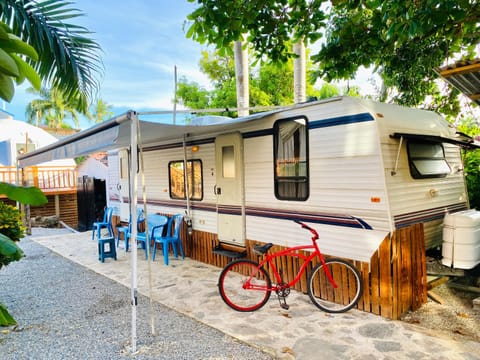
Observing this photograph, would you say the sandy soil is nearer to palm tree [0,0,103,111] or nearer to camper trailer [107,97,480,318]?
camper trailer [107,97,480,318]

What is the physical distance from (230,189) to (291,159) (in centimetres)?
129

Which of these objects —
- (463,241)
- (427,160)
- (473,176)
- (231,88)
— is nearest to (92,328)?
(463,241)

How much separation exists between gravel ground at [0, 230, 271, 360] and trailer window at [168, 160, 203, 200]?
79.6 inches

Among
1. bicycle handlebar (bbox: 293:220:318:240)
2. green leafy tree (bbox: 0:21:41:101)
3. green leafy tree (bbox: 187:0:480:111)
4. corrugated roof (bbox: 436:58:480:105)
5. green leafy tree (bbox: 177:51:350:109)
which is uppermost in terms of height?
green leafy tree (bbox: 177:51:350:109)

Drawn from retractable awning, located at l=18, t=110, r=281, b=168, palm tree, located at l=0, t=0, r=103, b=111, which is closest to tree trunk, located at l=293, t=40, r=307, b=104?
retractable awning, located at l=18, t=110, r=281, b=168

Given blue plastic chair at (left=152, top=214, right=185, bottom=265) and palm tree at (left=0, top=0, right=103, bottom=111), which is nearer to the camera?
palm tree at (left=0, top=0, right=103, bottom=111)

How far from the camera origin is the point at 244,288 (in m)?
4.06

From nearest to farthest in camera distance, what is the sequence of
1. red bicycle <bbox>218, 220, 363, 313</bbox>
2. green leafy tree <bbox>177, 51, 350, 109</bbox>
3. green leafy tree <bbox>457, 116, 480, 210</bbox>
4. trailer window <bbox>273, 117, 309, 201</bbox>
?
red bicycle <bbox>218, 220, 363, 313</bbox> < trailer window <bbox>273, 117, 309, 201</bbox> < green leafy tree <bbox>457, 116, 480, 210</bbox> < green leafy tree <bbox>177, 51, 350, 109</bbox>

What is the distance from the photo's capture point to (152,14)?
10.0 meters

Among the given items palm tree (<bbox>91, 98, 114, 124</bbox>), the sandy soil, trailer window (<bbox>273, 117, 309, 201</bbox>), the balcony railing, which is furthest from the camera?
palm tree (<bbox>91, 98, 114, 124</bbox>)

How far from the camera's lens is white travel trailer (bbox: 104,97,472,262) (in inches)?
146

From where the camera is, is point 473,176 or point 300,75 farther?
point 300,75

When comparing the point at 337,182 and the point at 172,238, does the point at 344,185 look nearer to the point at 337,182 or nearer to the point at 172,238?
the point at 337,182

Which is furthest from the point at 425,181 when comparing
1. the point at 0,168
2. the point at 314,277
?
the point at 0,168
